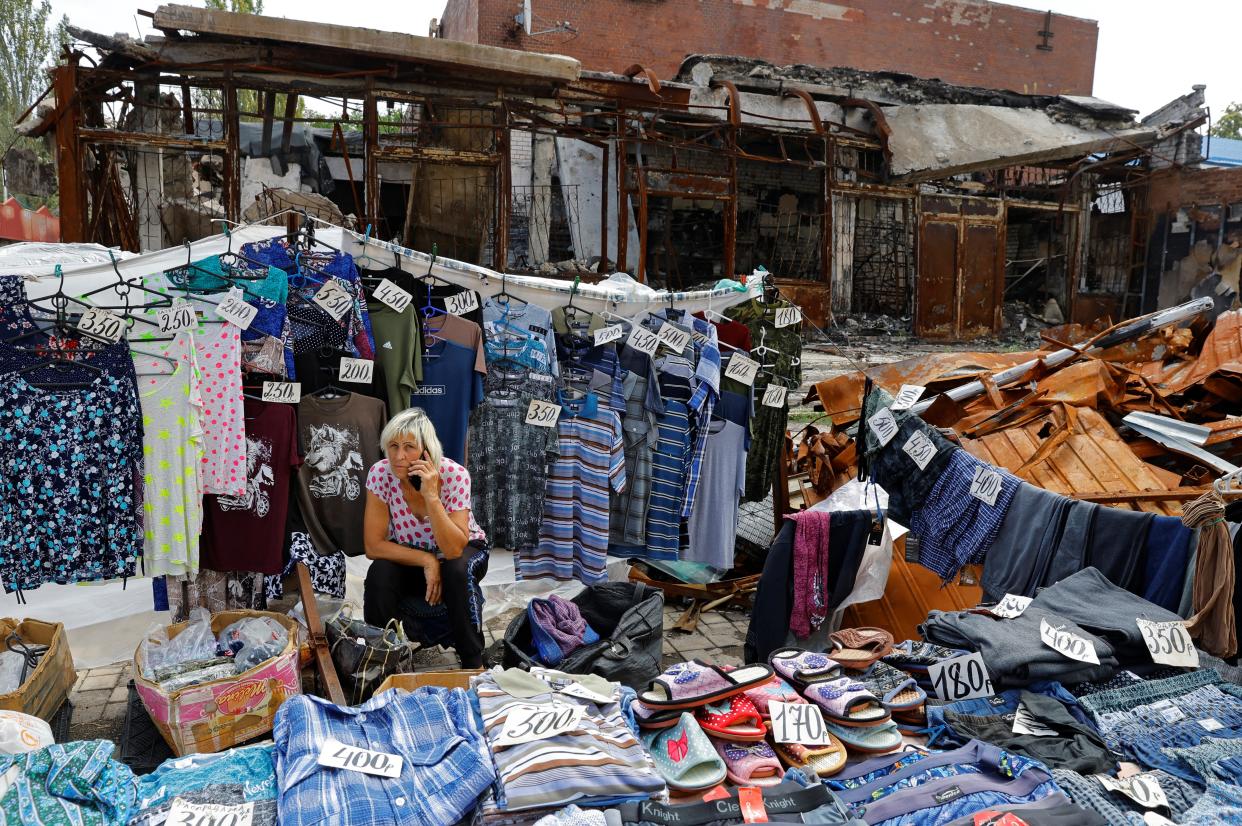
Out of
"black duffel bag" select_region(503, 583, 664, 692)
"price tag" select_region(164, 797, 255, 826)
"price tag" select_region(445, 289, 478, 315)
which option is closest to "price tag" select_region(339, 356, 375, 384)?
"price tag" select_region(445, 289, 478, 315)

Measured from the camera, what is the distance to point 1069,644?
120 inches

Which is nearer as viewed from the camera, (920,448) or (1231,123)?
(920,448)

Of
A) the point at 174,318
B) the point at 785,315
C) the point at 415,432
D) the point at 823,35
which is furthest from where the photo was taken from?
the point at 823,35

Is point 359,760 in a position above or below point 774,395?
below

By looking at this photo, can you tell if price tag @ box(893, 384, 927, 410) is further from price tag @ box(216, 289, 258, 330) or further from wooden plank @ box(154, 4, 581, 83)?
wooden plank @ box(154, 4, 581, 83)

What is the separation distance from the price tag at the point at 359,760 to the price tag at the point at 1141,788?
2.05m

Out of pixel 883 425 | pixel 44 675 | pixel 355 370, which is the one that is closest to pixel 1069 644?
pixel 883 425

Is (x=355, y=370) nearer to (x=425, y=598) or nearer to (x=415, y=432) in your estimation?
(x=415, y=432)

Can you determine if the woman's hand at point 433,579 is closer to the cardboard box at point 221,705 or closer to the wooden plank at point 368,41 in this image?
the cardboard box at point 221,705

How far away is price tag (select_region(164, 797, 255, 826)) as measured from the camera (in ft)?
7.27

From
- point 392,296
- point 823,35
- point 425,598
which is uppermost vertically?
point 823,35

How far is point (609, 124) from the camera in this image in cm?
1255

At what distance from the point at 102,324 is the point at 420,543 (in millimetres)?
1655

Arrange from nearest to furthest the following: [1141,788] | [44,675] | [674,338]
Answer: [1141,788] → [44,675] → [674,338]
